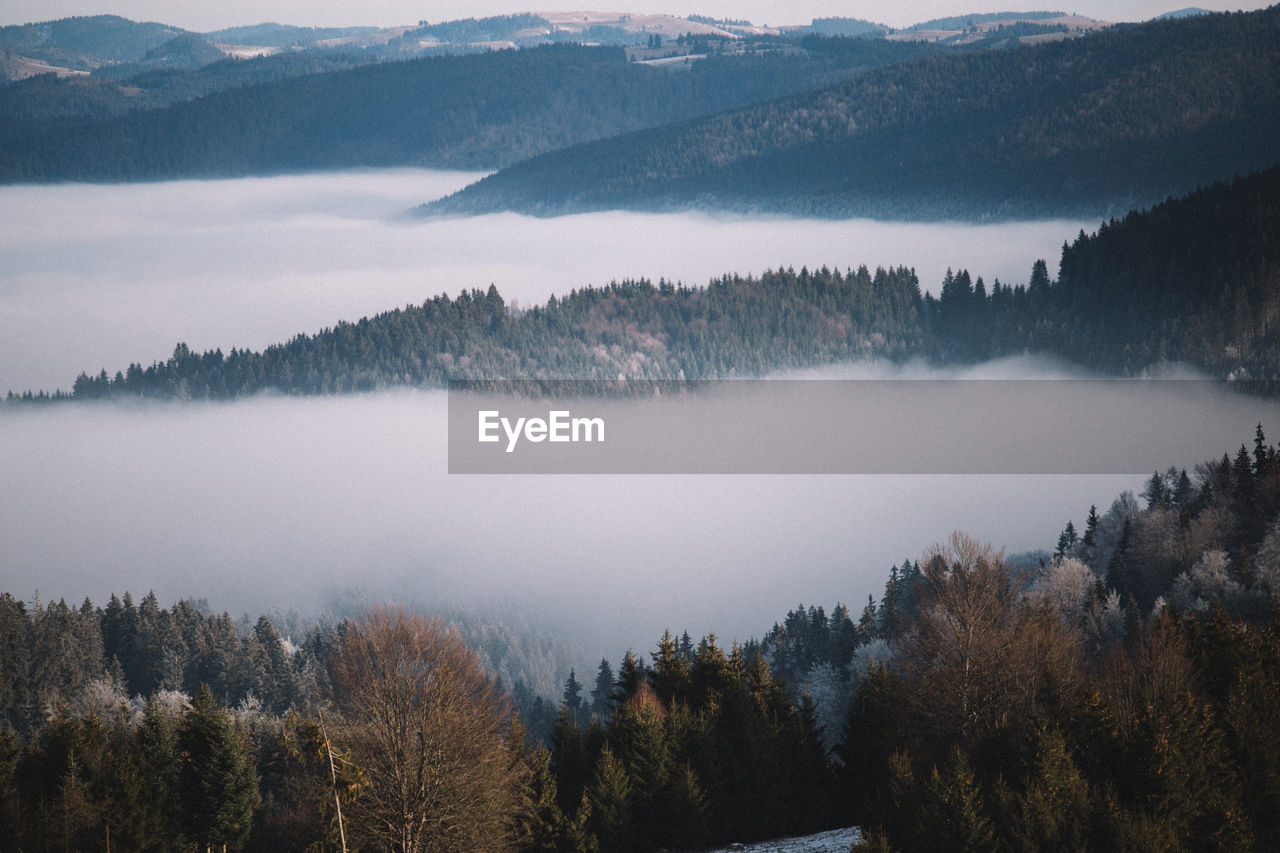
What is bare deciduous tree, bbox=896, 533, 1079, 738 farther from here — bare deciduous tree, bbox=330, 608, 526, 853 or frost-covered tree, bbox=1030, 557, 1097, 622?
Result: frost-covered tree, bbox=1030, 557, 1097, 622

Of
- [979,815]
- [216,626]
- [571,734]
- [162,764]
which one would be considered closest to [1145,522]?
[571,734]

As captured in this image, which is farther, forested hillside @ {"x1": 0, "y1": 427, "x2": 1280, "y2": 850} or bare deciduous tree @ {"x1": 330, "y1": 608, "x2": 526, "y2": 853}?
bare deciduous tree @ {"x1": 330, "y1": 608, "x2": 526, "y2": 853}

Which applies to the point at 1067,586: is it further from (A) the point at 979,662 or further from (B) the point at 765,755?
(B) the point at 765,755

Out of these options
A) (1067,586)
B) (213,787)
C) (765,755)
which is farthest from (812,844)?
(1067,586)

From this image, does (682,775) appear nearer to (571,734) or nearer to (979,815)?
(571,734)

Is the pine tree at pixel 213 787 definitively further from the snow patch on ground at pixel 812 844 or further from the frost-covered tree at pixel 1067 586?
the frost-covered tree at pixel 1067 586

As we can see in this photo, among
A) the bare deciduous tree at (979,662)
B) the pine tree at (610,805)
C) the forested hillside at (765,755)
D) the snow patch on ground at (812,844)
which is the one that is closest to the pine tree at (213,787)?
the forested hillside at (765,755)

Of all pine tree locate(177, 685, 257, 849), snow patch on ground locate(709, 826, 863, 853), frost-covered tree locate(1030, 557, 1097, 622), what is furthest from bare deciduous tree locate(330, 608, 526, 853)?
frost-covered tree locate(1030, 557, 1097, 622)
